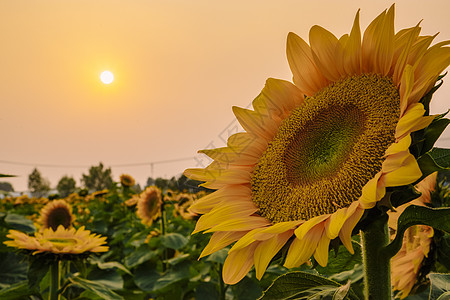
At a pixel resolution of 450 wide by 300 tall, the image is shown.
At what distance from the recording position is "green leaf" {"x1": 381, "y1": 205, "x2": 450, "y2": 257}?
20.8 inches

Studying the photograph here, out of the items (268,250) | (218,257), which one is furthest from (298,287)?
(218,257)

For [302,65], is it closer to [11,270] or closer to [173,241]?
[11,270]

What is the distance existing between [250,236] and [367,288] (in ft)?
0.70

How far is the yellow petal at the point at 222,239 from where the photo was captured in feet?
2.21

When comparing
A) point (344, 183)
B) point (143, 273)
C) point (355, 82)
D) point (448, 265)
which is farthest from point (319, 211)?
point (143, 273)

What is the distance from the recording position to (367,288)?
0.60 m

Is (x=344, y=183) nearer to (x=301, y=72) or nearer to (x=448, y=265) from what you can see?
(x=301, y=72)

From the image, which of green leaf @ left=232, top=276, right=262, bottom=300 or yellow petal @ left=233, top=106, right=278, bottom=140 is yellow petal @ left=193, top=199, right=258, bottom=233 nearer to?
yellow petal @ left=233, top=106, right=278, bottom=140

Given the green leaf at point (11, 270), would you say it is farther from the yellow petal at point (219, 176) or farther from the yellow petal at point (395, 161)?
the yellow petal at point (395, 161)

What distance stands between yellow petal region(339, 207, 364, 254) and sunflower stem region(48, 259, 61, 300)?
1786mm

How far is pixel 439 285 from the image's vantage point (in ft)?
2.09

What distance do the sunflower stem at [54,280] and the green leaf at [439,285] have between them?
180 cm

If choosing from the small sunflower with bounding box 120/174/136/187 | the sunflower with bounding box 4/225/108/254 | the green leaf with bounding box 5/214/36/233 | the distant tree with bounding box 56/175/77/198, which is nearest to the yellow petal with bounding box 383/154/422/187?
the sunflower with bounding box 4/225/108/254

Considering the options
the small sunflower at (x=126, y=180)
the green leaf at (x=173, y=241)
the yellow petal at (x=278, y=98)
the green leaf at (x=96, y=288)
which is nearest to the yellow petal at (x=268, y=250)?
the yellow petal at (x=278, y=98)
